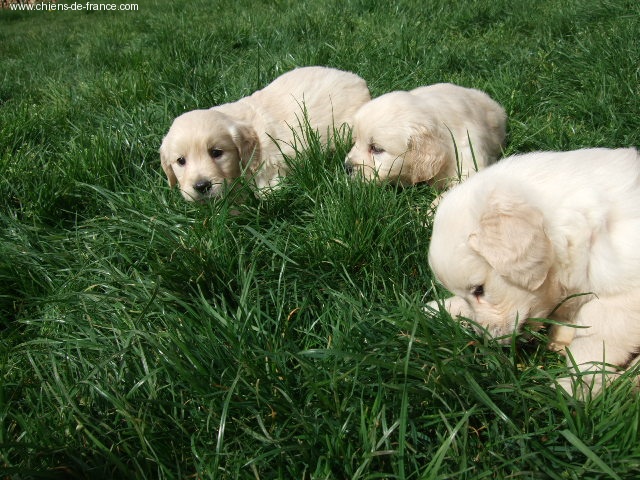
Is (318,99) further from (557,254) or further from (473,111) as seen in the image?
(557,254)

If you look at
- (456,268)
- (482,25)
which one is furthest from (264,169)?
(482,25)

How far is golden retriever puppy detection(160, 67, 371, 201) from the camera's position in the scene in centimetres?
352

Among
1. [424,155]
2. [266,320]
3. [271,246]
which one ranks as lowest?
[266,320]

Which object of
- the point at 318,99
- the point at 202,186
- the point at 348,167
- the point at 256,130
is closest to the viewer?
the point at 348,167

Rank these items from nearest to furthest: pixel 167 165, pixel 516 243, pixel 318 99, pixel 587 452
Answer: pixel 587 452 < pixel 516 243 < pixel 167 165 < pixel 318 99

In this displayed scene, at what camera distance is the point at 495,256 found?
1.97m

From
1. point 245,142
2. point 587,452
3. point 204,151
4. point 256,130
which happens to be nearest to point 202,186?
point 204,151

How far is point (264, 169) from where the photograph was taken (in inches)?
145

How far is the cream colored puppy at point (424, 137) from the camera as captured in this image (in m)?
3.33

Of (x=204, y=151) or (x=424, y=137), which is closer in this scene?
(x=424, y=137)

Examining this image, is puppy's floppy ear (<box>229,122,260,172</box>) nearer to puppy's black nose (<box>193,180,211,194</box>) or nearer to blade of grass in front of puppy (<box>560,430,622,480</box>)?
puppy's black nose (<box>193,180,211,194</box>)

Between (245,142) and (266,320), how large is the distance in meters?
1.94

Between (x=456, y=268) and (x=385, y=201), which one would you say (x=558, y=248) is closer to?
(x=456, y=268)

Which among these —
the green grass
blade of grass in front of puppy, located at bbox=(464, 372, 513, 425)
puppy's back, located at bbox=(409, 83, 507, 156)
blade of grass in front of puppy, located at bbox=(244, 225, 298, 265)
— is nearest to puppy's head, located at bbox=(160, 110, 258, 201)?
the green grass
